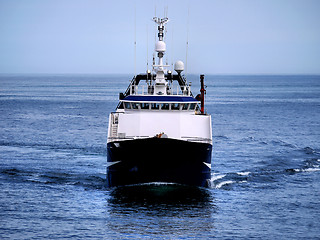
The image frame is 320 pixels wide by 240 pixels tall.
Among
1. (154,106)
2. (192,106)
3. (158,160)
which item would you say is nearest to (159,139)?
(158,160)

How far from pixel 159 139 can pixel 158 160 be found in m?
1.60

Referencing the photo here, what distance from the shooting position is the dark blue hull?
126ft

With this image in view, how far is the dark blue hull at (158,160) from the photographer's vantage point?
38.4 m

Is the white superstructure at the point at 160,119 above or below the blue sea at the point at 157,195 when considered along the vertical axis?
above

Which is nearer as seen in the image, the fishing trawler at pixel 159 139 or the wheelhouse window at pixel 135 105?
the fishing trawler at pixel 159 139

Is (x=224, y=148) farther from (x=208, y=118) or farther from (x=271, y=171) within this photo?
(x=208, y=118)

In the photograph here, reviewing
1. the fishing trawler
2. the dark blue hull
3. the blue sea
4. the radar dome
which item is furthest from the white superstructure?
the radar dome

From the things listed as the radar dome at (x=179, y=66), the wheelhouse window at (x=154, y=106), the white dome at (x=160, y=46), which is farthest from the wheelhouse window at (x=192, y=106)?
the radar dome at (x=179, y=66)

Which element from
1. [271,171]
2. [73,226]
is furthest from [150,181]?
[271,171]

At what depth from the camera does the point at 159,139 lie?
38.3m

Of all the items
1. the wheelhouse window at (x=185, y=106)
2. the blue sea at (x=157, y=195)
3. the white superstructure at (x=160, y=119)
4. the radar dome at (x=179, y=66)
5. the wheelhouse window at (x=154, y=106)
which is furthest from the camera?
the radar dome at (x=179, y=66)

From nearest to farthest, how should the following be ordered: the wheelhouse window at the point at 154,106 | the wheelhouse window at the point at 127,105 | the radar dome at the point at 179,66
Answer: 1. the wheelhouse window at the point at 154,106
2. the wheelhouse window at the point at 127,105
3. the radar dome at the point at 179,66

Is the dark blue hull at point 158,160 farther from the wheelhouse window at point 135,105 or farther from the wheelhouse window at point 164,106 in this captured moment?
the wheelhouse window at point 164,106

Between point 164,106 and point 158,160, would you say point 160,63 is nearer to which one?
point 164,106
